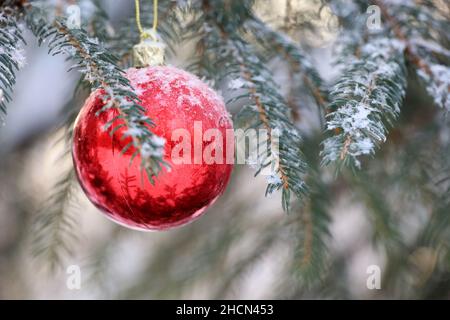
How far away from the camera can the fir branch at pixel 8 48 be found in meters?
0.50

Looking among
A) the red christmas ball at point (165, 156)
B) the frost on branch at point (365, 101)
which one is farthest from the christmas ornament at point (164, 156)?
the frost on branch at point (365, 101)

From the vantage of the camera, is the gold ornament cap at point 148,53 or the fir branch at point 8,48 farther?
the gold ornament cap at point 148,53

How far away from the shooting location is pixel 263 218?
1.08 m

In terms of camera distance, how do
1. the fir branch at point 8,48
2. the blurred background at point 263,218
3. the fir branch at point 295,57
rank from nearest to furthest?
1. the fir branch at point 8,48
2. the fir branch at point 295,57
3. the blurred background at point 263,218

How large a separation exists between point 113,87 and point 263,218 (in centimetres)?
67

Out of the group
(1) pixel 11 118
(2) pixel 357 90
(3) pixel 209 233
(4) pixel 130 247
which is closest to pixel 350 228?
(3) pixel 209 233

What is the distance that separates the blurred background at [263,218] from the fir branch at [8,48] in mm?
281

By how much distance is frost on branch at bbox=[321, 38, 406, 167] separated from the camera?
1.65 feet

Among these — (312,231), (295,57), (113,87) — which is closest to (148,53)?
(113,87)

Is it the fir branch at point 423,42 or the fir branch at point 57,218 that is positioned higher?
the fir branch at point 423,42

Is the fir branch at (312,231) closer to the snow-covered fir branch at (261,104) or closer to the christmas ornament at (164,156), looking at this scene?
the snow-covered fir branch at (261,104)

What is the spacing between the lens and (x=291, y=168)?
52 cm

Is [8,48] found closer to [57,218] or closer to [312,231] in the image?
[57,218]
